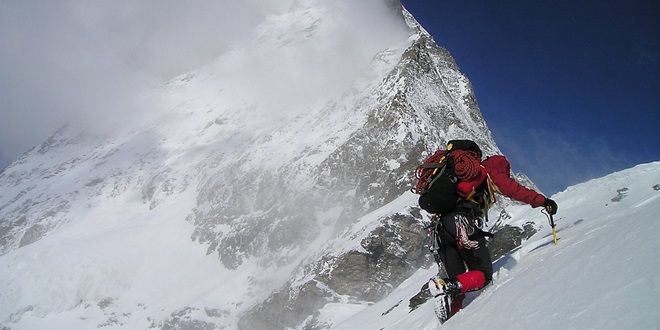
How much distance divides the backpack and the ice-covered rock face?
36933 mm

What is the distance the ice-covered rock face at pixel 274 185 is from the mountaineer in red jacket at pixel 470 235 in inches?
1449

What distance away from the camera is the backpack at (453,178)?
4906mm

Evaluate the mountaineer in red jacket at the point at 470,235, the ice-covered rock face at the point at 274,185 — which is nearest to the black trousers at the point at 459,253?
the mountaineer in red jacket at the point at 470,235

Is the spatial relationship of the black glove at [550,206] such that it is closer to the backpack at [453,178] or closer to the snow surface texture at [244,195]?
the backpack at [453,178]

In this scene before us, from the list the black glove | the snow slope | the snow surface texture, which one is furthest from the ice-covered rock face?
the snow slope

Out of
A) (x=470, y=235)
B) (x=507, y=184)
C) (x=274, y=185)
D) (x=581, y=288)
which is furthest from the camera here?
(x=274, y=185)

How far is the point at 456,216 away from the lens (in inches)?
193

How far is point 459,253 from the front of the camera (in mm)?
5070

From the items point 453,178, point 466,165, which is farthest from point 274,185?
point 466,165

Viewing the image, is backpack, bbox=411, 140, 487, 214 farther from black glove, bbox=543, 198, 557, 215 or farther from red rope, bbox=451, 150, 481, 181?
black glove, bbox=543, 198, 557, 215

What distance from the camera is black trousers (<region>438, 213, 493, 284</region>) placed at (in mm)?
4785

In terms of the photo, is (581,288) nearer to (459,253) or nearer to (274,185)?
(459,253)

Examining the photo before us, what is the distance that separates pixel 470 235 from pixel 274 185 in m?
66.9

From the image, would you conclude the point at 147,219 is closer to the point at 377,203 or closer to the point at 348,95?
the point at 348,95
